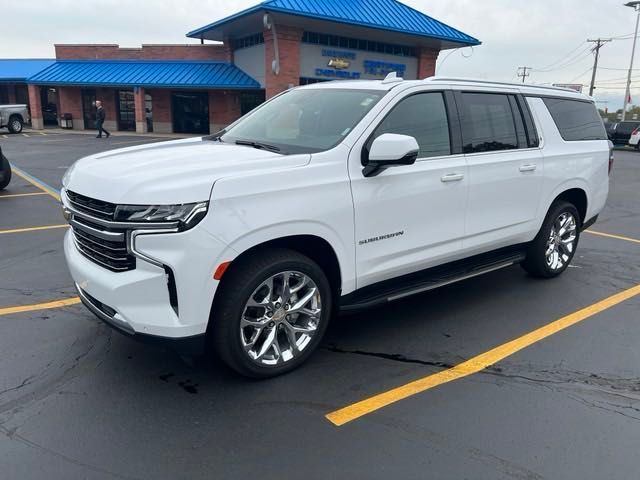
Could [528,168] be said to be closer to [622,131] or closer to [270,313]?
[270,313]

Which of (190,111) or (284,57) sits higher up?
(284,57)

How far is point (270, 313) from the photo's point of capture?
11.4ft

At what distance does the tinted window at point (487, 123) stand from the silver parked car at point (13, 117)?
1139 inches

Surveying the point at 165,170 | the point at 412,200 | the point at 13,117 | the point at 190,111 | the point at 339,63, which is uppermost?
the point at 339,63

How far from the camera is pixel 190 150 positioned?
3.83 m

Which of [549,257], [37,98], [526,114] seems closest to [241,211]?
[526,114]

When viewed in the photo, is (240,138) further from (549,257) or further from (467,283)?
(549,257)

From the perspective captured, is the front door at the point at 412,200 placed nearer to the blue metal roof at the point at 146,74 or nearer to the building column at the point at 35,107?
the blue metal roof at the point at 146,74

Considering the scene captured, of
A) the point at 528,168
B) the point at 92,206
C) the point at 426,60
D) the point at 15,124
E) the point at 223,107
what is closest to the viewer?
the point at 92,206

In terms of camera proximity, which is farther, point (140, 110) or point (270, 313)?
point (140, 110)

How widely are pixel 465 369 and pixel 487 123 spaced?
7.25ft

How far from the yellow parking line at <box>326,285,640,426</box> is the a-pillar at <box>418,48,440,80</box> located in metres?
27.4

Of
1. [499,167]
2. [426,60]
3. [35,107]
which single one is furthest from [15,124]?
[499,167]

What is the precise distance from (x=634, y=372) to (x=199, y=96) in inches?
1198
